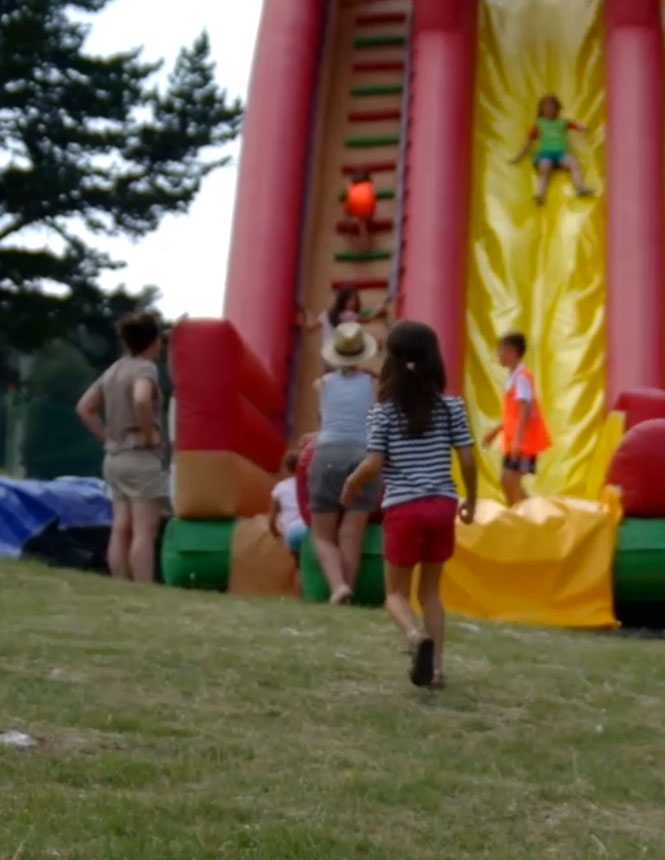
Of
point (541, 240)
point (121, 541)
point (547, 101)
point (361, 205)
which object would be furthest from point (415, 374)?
point (547, 101)

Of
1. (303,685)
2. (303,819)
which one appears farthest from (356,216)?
(303,819)

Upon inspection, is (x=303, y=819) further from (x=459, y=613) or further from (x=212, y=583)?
(x=212, y=583)

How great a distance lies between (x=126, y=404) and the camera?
26.6 ft

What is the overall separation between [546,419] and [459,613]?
3.56 metres

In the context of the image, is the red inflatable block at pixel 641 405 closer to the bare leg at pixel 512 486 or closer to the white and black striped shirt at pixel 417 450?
the bare leg at pixel 512 486

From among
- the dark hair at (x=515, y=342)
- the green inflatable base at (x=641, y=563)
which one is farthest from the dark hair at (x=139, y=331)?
the green inflatable base at (x=641, y=563)

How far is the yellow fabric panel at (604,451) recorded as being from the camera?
8.98 metres

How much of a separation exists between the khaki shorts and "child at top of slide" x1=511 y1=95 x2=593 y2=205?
4.76m

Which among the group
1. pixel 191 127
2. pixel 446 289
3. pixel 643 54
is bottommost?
pixel 446 289

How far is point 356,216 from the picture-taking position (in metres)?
11.7

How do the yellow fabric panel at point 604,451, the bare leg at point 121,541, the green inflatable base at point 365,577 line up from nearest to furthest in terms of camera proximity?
the green inflatable base at point 365,577 < the bare leg at point 121,541 < the yellow fabric panel at point 604,451

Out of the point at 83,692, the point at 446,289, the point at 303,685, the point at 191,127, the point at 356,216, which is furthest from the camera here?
the point at 191,127

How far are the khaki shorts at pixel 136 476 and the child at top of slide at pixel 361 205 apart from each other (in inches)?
158

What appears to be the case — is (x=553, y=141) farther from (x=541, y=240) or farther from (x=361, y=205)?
(x=361, y=205)
